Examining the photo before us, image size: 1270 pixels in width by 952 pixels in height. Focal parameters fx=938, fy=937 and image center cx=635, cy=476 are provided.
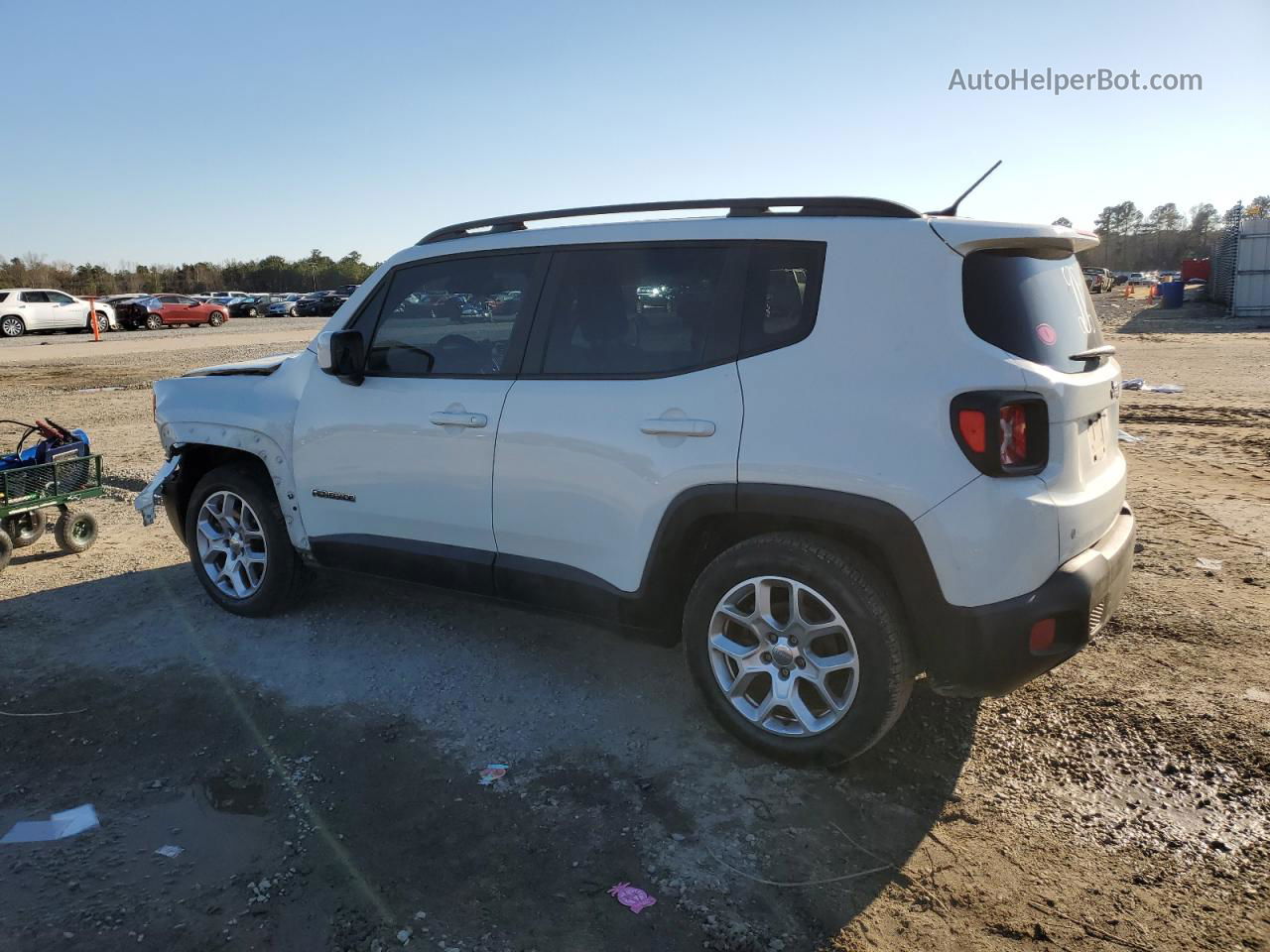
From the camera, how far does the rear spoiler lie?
311 centimetres

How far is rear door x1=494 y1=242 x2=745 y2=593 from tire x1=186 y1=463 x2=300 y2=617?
150cm

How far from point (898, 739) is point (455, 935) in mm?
1838

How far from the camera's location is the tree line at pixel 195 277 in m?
60.1

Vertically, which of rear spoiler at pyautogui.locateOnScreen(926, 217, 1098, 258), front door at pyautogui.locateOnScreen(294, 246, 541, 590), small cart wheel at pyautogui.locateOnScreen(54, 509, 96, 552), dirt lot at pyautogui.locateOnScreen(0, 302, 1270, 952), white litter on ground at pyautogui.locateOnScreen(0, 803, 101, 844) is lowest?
dirt lot at pyautogui.locateOnScreen(0, 302, 1270, 952)

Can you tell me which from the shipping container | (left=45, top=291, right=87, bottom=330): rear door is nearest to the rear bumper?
the shipping container

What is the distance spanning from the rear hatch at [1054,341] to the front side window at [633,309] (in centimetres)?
88

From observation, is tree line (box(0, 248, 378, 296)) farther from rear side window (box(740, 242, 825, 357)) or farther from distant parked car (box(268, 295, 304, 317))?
rear side window (box(740, 242, 825, 357))

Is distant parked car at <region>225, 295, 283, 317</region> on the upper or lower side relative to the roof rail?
lower

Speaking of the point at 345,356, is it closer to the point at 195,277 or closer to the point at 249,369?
the point at 249,369

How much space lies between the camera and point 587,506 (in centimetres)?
369

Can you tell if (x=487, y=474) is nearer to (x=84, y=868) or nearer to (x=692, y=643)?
(x=692, y=643)

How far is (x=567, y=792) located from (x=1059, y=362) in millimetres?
2236

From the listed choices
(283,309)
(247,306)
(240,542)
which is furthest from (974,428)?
(283,309)

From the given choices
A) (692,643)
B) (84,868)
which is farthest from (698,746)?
(84,868)
